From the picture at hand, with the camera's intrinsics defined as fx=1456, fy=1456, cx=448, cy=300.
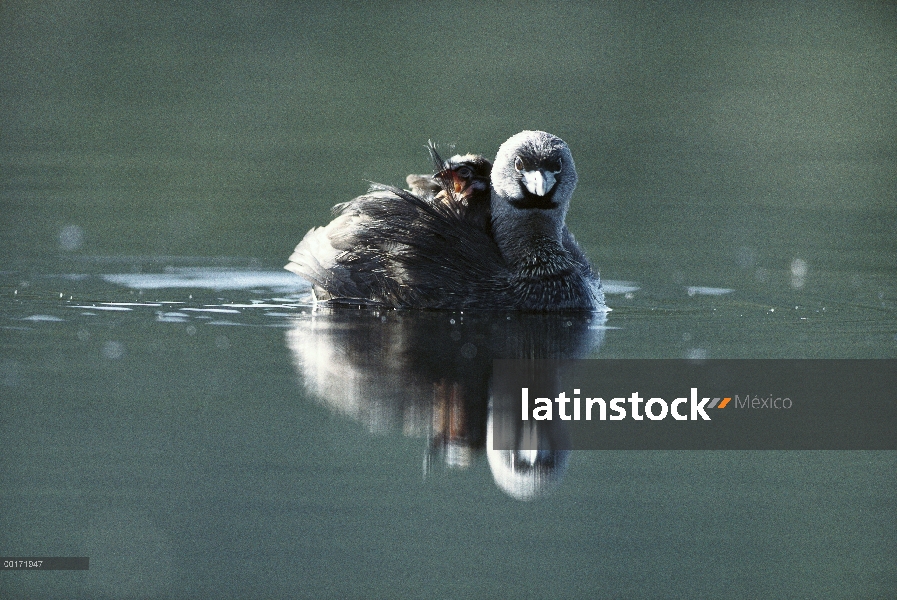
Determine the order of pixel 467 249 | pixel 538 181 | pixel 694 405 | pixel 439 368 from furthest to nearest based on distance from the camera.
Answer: pixel 467 249
pixel 538 181
pixel 439 368
pixel 694 405

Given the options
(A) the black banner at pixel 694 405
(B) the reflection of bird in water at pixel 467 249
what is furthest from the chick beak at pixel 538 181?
(A) the black banner at pixel 694 405

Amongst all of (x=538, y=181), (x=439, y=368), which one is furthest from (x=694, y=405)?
(x=538, y=181)

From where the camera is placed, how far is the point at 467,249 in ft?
30.7

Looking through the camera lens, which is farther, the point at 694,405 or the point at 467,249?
the point at 467,249

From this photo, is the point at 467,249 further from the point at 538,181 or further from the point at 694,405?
the point at 694,405

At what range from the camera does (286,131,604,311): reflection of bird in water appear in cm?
922

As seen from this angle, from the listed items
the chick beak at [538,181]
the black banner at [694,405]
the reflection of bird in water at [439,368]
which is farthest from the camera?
the chick beak at [538,181]

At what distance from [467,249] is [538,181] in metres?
0.63

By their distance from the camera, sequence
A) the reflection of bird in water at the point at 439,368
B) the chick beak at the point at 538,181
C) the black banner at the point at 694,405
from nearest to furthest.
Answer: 1. the reflection of bird in water at the point at 439,368
2. the black banner at the point at 694,405
3. the chick beak at the point at 538,181

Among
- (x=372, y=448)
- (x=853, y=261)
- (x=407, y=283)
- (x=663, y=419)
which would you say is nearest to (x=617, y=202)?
(x=853, y=261)

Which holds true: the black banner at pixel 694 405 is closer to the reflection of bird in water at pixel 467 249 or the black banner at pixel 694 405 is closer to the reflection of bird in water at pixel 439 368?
the reflection of bird in water at pixel 439 368

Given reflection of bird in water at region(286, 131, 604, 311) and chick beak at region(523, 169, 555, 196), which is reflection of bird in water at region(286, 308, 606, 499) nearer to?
reflection of bird in water at region(286, 131, 604, 311)

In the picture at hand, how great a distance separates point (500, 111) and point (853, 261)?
845 cm

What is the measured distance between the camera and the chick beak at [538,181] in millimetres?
9203
